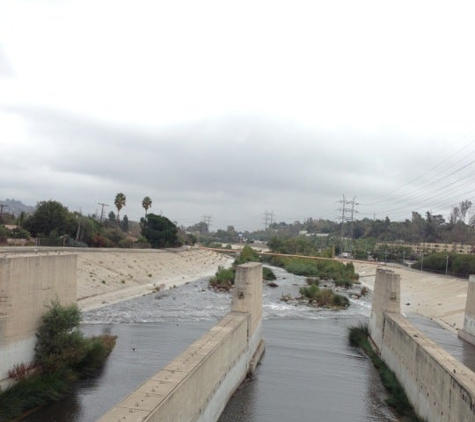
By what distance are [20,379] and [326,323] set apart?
1042 inches

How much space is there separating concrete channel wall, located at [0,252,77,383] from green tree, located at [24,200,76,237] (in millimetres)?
46039

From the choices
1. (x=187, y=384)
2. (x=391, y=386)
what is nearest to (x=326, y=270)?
(x=391, y=386)

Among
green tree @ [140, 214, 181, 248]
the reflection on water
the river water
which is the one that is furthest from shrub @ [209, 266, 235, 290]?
green tree @ [140, 214, 181, 248]

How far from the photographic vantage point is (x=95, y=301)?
39438mm

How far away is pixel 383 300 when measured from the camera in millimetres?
27375

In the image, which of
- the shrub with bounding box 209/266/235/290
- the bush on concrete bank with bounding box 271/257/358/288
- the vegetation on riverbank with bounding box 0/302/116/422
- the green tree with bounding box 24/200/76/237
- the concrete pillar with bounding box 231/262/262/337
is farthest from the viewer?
the bush on concrete bank with bounding box 271/257/358/288

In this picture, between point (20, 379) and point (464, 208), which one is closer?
point (20, 379)

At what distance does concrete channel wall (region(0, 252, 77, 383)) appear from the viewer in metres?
16.2

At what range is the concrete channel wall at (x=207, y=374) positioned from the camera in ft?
33.5

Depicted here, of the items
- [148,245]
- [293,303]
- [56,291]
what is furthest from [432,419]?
[148,245]

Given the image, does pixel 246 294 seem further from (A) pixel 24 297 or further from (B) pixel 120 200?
(B) pixel 120 200

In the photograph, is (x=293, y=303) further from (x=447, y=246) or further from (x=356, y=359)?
(x=447, y=246)

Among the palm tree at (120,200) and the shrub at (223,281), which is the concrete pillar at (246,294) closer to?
the shrub at (223,281)

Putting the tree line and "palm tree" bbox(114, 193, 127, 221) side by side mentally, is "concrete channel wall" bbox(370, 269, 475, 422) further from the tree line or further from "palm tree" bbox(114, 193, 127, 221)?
"palm tree" bbox(114, 193, 127, 221)
